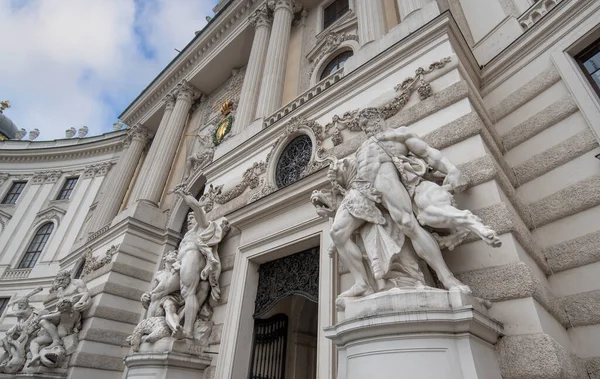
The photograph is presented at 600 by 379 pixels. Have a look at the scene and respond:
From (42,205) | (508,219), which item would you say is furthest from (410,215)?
(42,205)

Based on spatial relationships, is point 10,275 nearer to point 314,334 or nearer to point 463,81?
point 314,334

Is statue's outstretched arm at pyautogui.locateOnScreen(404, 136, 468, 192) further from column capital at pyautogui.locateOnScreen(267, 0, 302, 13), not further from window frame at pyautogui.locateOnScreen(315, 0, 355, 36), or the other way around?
column capital at pyautogui.locateOnScreen(267, 0, 302, 13)

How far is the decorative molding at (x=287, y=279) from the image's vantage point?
242 inches

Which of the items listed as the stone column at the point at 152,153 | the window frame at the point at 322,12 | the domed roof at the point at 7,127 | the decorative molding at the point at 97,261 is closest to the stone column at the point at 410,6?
the window frame at the point at 322,12

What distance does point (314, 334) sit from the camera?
870 centimetres

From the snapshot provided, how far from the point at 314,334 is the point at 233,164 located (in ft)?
15.8

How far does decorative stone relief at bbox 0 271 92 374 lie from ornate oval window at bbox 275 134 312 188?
7915 millimetres

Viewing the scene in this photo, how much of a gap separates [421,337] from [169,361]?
4461mm

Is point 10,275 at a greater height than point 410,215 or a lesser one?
greater

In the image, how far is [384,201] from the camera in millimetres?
4234

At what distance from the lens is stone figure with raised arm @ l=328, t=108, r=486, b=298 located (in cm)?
393

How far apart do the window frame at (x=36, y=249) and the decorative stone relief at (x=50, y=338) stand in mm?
12517

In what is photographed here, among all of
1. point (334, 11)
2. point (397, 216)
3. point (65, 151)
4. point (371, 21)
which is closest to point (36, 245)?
point (65, 151)

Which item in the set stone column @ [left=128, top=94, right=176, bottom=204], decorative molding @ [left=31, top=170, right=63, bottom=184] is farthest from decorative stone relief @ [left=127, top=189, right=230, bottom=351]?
decorative molding @ [left=31, top=170, right=63, bottom=184]
